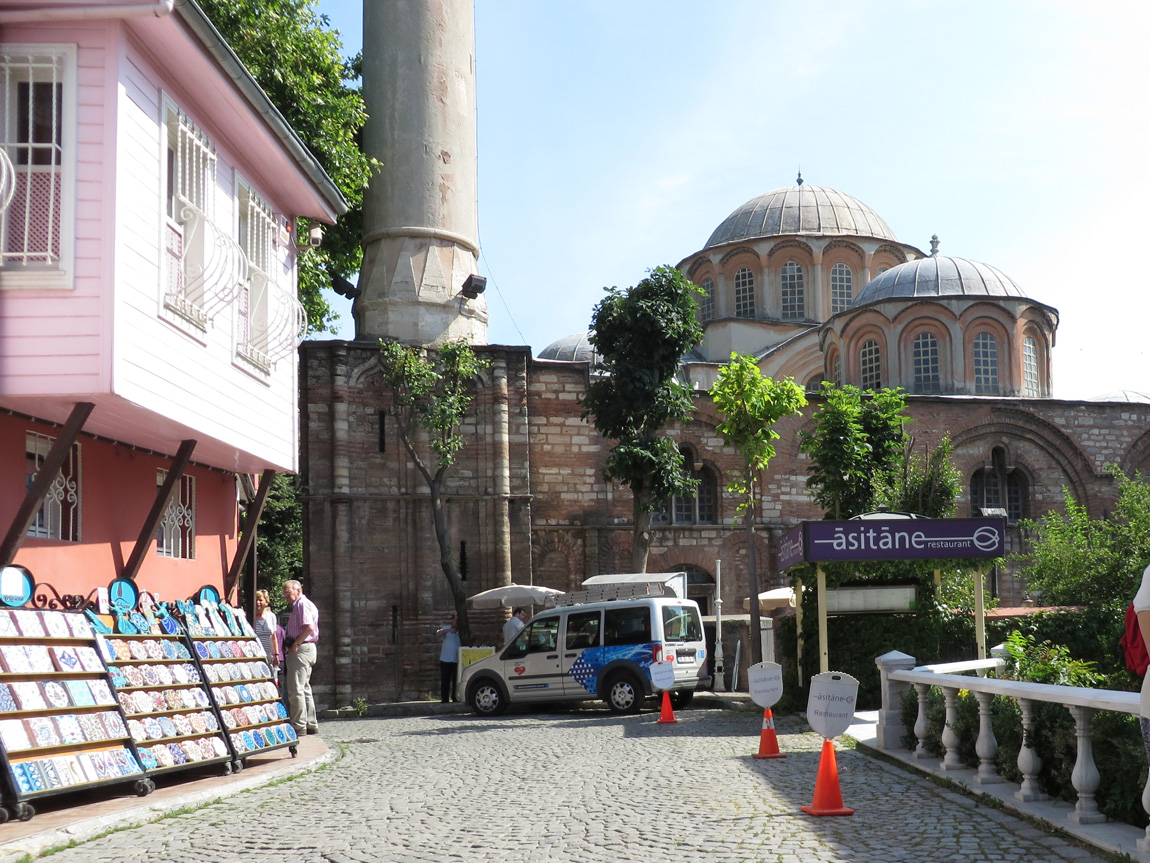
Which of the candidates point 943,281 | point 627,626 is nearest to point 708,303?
point 943,281

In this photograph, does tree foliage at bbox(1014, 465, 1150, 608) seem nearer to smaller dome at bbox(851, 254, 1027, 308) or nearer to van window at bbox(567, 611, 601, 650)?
van window at bbox(567, 611, 601, 650)

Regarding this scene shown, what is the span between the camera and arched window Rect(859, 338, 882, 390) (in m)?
36.8

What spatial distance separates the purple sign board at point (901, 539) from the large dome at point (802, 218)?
2895cm

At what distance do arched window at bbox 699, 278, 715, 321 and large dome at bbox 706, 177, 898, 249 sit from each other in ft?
4.58

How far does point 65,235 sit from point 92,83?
1.23 meters

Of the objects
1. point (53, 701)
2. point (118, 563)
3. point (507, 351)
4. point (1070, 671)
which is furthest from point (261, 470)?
point (507, 351)

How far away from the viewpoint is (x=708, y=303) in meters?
44.7

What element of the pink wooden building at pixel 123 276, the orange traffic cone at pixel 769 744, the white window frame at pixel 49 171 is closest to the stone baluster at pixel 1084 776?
the orange traffic cone at pixel 769 744

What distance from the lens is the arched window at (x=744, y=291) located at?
144 feet

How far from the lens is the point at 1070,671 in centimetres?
1064

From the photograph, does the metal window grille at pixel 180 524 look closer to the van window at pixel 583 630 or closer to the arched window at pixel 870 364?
the van window at pixel 583 630

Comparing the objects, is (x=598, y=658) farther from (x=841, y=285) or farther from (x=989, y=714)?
(x=841, y=285)

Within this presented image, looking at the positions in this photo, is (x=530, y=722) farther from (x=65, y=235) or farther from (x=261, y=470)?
(x=65, y=235)

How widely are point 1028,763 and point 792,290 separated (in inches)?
1439
